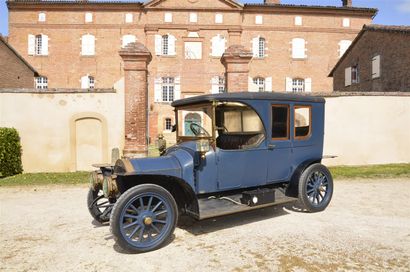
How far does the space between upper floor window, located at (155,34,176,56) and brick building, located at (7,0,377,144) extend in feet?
0.28

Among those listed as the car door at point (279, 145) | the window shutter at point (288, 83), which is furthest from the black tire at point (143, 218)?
the window shutter at point (288, 83)

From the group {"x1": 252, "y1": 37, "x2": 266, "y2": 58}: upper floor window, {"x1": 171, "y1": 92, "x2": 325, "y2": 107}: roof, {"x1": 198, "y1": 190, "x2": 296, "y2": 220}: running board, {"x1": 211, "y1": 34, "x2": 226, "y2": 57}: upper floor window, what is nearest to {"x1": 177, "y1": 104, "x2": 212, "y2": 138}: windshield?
{"x1": 171, "y1": 92, "x2": 325, "y2": 107}: roof

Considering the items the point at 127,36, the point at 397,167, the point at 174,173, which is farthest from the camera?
the point at 127,36

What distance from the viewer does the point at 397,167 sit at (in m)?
9.99

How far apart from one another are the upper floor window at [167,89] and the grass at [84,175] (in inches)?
647

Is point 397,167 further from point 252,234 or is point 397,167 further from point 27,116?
point 27,116

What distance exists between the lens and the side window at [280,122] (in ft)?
Result: 15.7

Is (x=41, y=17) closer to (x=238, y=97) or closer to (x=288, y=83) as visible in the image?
(x=288, y=83)

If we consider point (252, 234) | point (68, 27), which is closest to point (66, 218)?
point (252, 234)

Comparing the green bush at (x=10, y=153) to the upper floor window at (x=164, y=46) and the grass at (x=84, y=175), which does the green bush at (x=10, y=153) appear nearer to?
the grass at (x=84, y=175)

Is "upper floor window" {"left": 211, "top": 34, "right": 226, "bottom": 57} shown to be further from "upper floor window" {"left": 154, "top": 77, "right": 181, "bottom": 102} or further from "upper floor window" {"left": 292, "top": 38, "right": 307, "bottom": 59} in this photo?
"upper floor window" {"left": 292, "top": 38, "right": 307, "bottom": 59}

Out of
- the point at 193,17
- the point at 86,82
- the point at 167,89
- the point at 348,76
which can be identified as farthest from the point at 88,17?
the point at 348,76

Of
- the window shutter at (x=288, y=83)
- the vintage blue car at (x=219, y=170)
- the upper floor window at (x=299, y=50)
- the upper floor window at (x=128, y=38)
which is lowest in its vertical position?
the vintage blue car at (x=219, y=170)

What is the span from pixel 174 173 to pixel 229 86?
5.84m
